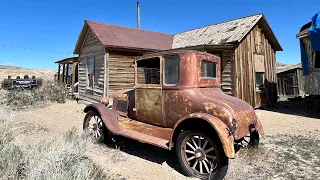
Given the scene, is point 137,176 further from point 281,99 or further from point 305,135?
point 281,99

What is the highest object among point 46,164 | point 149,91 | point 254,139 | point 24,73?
point 24,73

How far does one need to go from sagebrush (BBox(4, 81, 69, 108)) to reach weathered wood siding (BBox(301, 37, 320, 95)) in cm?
1368

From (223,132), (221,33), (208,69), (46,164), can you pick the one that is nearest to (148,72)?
(208,69)

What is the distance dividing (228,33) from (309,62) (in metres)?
3.97

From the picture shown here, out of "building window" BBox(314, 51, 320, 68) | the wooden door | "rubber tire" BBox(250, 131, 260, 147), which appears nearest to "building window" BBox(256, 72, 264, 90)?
"building window" BBox(314, 51, 320, 68)

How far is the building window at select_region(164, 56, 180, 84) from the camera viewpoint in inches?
190

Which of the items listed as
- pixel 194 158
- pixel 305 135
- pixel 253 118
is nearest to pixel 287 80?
pixel 305 135

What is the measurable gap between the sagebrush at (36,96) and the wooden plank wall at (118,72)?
4589 millimetres

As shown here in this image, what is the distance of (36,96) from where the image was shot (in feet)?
51.7

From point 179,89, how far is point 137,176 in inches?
69.9

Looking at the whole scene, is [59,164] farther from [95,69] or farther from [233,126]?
[95,69]

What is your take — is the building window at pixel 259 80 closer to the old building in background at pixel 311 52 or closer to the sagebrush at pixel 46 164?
the old building in background at pixel 311 52

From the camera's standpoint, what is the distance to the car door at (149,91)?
16.7ft

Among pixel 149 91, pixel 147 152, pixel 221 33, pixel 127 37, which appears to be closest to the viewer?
pixel 149 91
